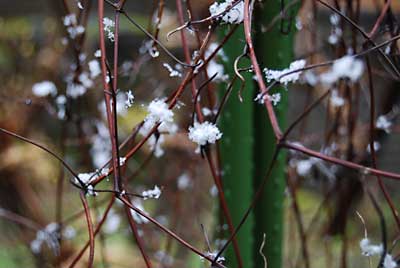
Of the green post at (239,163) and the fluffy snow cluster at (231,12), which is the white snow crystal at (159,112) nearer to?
the fluffy snow cluster at (231,12)

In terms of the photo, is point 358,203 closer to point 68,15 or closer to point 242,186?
point 242,186

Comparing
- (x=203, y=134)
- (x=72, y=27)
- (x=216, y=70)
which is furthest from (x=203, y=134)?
(x=72, y=27)

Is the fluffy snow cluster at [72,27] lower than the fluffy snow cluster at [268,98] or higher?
higher

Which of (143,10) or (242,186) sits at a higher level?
(143,10)

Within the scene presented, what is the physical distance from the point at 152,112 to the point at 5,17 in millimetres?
1998

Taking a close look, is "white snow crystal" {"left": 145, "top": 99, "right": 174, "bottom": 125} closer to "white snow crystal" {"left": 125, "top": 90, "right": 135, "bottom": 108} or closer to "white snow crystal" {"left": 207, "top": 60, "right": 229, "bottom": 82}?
"white snow crystal" {"left": 125, "top": 90, "right": 135, "bottom": 108}

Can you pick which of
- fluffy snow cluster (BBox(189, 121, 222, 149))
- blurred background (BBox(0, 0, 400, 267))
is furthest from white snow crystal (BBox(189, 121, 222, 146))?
blurred background (BBox(0, 0, 400, 267))

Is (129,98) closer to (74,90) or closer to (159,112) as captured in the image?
(159,112)

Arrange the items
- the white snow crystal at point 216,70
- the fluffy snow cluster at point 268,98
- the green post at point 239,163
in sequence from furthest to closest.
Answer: the green post at point 239,163 → the white snow crystal at point 216,70 → the fluffy snow cluster at point 268,98

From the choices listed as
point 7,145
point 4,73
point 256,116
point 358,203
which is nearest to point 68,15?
point 256,116

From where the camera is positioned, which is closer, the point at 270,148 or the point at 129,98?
the point at 129,98

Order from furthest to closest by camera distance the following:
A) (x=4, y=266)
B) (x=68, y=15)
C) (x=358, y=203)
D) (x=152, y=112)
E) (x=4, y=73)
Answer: (x=4, y=73) → (x=358, y=203) → (x=4, y=266) → (x=68, y=15) → (x=152, y=112)

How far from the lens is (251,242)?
841 mm

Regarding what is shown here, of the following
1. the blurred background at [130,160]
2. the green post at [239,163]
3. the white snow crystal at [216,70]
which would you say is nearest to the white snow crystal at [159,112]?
the white snow crystal at [216,70]
